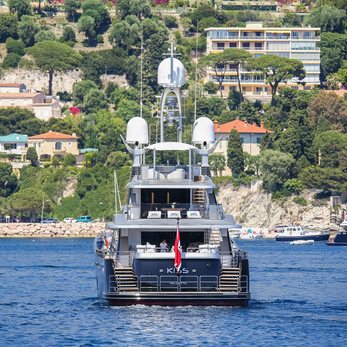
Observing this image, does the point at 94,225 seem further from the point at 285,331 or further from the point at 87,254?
the point at 285,331

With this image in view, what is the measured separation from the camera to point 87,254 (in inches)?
5812

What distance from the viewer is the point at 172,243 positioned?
81688 millimetres

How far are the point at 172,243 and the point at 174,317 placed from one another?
527 cm

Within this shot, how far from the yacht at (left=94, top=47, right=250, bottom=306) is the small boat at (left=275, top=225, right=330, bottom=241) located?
303 feet

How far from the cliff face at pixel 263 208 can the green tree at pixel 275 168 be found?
2.02 m

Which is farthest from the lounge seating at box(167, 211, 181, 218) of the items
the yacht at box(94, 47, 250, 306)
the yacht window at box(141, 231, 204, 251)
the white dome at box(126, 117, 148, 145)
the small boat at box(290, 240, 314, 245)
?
the small boat at box(290, 240, 314, 245)

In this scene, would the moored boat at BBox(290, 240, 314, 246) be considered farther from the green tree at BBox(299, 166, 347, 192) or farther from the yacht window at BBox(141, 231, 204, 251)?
the yacht window at BBox(141, 231, 204, 251)

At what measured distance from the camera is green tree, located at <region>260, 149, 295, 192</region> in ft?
627

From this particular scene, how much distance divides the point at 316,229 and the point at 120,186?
20.3 meters

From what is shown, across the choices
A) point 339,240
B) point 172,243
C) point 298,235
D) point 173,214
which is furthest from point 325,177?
point 172,243

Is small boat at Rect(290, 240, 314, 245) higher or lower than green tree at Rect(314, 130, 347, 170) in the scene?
lower

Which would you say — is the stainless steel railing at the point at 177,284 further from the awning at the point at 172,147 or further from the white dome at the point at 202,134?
the white dome at the point at 202,134

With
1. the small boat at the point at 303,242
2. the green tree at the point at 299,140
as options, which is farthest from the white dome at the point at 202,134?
the green tree at the point at 299,140

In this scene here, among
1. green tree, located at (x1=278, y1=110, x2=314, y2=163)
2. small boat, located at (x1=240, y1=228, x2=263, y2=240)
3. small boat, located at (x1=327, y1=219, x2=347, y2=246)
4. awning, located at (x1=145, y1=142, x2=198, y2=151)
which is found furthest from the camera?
green tree, located at (x1=278, y1=110, x2=314, y2=163)
